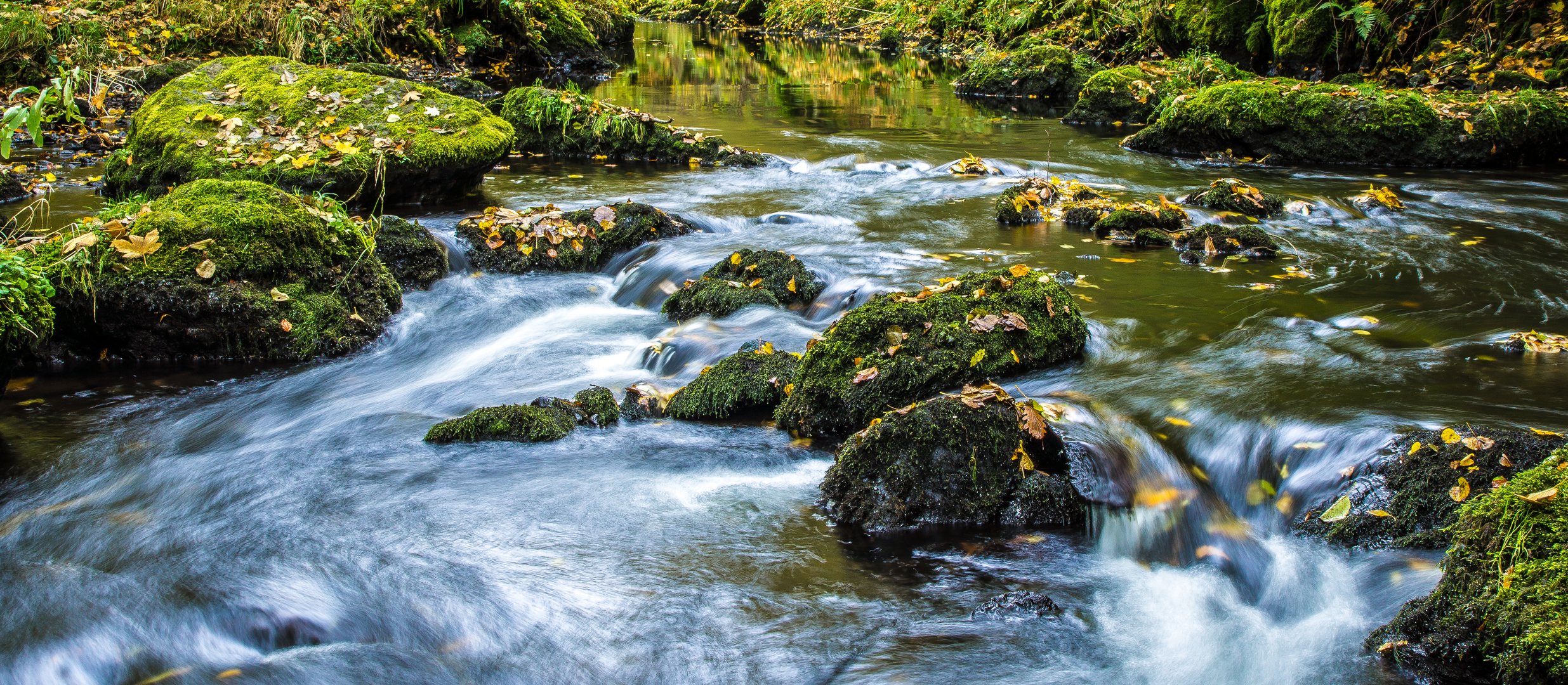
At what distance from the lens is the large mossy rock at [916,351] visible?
461 centimetres

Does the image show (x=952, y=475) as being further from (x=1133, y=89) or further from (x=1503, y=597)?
(x=1133, y=89)

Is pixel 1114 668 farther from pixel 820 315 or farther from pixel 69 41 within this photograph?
pixel 69 41

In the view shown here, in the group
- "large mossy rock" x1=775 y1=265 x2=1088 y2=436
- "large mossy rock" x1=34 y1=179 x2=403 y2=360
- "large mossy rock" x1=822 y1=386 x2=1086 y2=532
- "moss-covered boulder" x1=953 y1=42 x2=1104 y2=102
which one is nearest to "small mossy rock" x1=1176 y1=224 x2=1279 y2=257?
"large mossy rock" x1=775 y1=265 x2=1088 y2=436

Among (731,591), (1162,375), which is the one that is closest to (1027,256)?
(1162,375)

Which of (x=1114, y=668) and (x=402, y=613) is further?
(x=402, y=613)

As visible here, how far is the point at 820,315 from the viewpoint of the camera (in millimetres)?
6504

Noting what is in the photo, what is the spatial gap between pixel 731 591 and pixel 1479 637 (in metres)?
2.31

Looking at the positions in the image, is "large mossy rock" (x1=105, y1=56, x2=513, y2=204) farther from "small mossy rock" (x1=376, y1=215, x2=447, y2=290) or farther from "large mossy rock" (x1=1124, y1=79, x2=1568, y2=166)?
"large mossy rock" (x1=1124, y1=79, x2=1568, y2=166)

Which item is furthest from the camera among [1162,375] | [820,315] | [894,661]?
[820,315]

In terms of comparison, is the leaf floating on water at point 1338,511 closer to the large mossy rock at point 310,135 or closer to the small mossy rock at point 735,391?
the small mossy rock at point 735,391

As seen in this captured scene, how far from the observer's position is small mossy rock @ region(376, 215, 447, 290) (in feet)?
23.5

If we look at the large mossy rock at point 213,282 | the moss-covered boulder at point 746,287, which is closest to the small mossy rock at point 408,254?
the large mossy rock at point 213,282

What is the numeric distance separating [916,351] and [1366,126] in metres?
8.57

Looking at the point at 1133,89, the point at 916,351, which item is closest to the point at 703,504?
the point at 916,351
